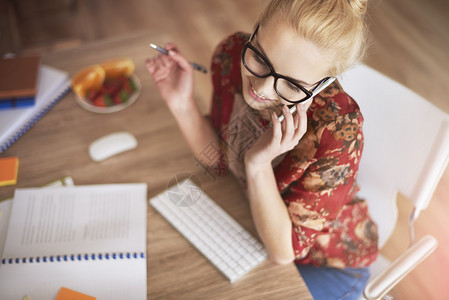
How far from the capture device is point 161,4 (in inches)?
131

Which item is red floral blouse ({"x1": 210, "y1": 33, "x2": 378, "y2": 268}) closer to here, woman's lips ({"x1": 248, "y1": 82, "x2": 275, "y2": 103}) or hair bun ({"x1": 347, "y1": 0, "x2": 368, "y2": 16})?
woman's lips ({"x1": 248, "y1": 82, "x2": 275, "y2": 103})

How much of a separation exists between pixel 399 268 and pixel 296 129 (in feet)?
1.48

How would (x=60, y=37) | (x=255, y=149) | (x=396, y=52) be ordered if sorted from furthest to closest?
(x=60, y=37) < (x=396, y=52) < (x=255, y=149)

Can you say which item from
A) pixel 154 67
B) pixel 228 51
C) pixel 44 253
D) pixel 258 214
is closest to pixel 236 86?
pixel 228 51

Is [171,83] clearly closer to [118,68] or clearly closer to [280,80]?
[118,68]

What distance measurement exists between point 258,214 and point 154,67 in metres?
0.56

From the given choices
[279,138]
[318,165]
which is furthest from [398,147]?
[279,138]

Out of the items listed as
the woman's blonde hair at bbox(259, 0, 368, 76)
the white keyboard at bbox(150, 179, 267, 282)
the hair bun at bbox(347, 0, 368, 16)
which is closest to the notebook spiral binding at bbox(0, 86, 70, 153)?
the white keyboard at bbox(150, 179, 267, 282)

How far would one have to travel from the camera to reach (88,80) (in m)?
1.39

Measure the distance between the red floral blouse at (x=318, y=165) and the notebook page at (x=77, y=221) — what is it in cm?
30

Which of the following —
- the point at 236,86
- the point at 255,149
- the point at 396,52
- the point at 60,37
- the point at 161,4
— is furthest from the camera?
the point at 161,4

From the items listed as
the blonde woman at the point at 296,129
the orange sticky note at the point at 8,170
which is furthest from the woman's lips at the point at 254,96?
the orange sticky note at the point at 8,170

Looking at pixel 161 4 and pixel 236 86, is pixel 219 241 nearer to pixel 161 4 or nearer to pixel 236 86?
pixel 236 86

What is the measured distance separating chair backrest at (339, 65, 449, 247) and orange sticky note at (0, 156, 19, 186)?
936 millimetres
